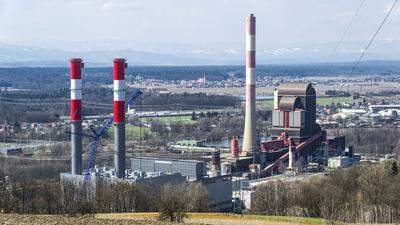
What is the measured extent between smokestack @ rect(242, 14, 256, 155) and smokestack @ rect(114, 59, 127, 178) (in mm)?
11366

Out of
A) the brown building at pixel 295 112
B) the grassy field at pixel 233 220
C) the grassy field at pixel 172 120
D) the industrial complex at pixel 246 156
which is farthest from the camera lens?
the grassy field at pixel 172 120

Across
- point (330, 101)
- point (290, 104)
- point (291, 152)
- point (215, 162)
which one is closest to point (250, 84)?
point (290, 104)

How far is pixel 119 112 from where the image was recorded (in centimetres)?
2606

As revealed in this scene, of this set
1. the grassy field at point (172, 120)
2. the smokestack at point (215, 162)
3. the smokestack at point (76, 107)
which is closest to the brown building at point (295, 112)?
the smokestack at point (215, 162)

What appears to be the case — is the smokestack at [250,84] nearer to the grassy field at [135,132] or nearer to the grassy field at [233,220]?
the grassy field at [135,132]

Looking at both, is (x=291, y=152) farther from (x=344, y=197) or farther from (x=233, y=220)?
(x=233, y=220)

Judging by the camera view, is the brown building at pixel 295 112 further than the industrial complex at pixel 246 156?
Yes

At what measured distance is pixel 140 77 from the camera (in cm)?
13462

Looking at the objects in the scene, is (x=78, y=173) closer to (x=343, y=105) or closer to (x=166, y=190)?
(x=166, y=190)

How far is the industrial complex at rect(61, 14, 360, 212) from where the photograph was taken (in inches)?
1030

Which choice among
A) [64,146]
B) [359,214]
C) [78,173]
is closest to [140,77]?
[64,146]

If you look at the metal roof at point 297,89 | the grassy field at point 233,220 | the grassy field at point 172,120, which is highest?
the metal roof at point 297,89

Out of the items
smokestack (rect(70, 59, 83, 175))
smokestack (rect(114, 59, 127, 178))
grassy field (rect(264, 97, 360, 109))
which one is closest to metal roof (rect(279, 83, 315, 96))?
smokestack (rect(114, 59, 127, 178))

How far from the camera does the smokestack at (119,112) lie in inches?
1012
